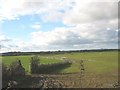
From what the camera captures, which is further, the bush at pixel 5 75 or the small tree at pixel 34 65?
the small tree at pixel 34 65

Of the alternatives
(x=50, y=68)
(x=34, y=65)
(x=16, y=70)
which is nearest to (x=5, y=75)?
(x=16, y=70)

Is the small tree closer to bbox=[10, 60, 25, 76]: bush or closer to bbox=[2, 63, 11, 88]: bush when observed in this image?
bbox=[10, 60, 25, 76]: bush

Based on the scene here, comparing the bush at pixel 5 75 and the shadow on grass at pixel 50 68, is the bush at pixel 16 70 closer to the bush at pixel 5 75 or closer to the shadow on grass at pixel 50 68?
the bush at pixel 5 75

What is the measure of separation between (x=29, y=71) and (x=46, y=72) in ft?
7.57

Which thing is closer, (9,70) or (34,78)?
(9,70)

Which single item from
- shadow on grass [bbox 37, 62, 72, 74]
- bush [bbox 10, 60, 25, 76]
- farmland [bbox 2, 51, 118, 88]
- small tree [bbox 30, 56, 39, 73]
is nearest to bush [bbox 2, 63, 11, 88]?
bush [bbox 10, 60, 25, 76]

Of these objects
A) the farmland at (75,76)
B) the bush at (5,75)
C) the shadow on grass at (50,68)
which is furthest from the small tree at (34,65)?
the bush at (5,75)

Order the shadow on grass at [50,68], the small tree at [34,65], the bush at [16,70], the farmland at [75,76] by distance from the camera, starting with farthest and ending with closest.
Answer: the shadow on grass at [50,68]
the small tree at [34,65]
the farmland at [75,76]
the bush at [16,70]

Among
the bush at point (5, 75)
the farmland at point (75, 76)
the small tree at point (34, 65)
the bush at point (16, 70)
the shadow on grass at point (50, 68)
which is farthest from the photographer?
the shadow on grass at point (50, 68)

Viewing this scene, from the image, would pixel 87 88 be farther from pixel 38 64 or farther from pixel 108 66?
pixel 108 66

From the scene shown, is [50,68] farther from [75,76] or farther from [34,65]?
[75,76]

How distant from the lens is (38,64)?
30625 mm

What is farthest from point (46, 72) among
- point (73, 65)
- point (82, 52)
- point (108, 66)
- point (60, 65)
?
point (82, 52)

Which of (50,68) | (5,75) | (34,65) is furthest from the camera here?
(50,68)
